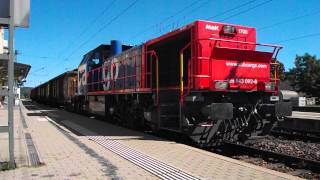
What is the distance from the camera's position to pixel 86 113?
82.7 ft

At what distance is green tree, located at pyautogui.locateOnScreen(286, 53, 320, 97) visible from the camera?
74350mm

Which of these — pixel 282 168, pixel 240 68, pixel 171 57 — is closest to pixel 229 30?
pixel 240 68

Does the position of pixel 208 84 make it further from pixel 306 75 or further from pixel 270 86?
pixel 306 75

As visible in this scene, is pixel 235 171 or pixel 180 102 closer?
pixel 235 171

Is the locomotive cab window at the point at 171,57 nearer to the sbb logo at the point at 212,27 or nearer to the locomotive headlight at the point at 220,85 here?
the sbb logo at the point at 212,27

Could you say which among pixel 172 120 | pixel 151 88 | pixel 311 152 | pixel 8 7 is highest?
pixel 8 7

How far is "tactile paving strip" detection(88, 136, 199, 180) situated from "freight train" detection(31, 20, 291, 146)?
1.84 meters

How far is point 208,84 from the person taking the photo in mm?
11273

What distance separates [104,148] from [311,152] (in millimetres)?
5342

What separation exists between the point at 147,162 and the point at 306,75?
7857 centimetres

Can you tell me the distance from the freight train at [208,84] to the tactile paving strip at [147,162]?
1.84m

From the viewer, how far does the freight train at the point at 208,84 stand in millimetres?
11133

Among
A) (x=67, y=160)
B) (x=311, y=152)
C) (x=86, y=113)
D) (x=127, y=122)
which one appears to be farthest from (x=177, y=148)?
(x=86, y=113)

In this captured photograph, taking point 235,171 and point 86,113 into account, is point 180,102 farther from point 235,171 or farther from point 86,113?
point 86,113
